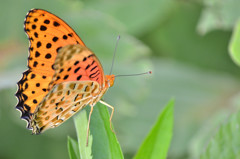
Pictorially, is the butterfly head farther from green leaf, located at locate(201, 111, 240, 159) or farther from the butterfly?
green leaf, located at locate(201, 111, 240, 159)

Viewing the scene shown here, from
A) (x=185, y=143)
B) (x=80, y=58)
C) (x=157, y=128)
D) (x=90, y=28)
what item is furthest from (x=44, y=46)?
(x=185, y=143)

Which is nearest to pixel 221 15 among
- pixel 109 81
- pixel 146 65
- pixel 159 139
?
pixel 146 65

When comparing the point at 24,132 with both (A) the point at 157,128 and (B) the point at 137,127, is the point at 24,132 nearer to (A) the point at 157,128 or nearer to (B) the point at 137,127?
(B) the point at 137,127

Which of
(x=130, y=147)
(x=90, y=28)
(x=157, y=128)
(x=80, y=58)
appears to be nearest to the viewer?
(x=157, y=128)

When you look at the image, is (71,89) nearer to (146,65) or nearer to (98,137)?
(98,137)

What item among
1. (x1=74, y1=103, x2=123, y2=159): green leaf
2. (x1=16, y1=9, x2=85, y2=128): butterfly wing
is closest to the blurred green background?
(x1=16, y1=9, x2=85, y2=128): butterfly wing

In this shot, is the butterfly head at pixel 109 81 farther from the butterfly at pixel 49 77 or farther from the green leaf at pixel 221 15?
the green leaf at pixel 221 15
